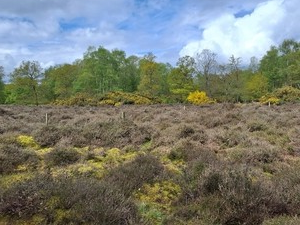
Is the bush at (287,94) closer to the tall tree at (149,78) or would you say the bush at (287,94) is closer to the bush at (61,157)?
the tall tree at (149,78)

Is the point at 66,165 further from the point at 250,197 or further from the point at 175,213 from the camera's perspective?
the point at 250,197

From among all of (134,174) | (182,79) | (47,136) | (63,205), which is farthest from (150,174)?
(182,79)

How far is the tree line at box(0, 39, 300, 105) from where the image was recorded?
5447 cm

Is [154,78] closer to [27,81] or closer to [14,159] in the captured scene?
[27,81]

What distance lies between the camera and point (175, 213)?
5.09 metres

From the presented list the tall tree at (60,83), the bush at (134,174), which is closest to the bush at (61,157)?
the bush at (134,174)

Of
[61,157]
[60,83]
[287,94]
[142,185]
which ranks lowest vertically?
[142,185]

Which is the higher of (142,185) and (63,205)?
(63,205)

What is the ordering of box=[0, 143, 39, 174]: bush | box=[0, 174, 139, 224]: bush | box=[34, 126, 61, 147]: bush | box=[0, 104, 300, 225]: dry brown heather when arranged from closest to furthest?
box=[0, 174, 139, 224]: bush → box=[0, 104, 300, 225]: dry brown heather → box=[0, 143, 39, 174]: bush → box=[34, 126, 61, 147]: bush

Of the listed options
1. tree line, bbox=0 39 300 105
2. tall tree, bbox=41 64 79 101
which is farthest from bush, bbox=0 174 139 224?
tall tree, bbox=41 64 79 101

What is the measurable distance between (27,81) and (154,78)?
814 inches

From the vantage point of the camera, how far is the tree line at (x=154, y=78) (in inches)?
2144

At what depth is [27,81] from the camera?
5459 cm

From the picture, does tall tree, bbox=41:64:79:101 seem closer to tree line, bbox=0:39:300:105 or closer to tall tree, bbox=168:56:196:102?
tree line, bbox=0:39:300:105
